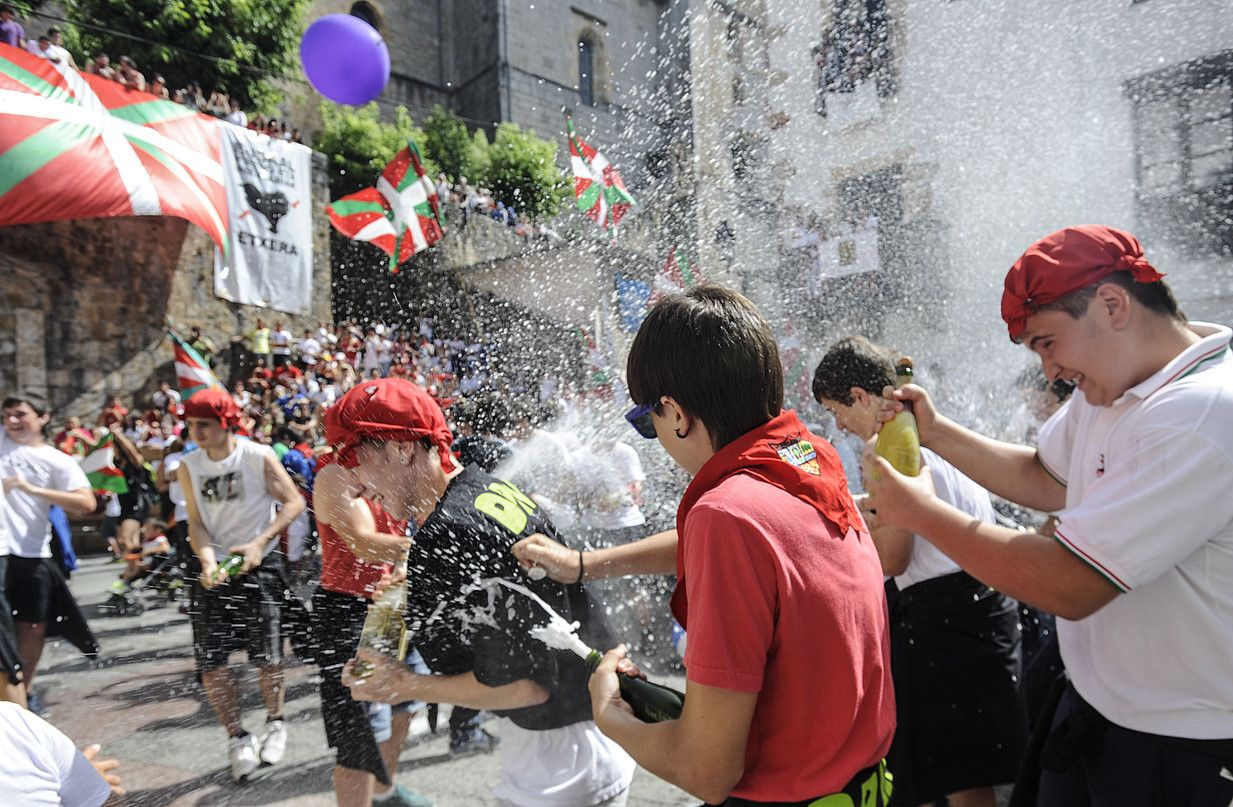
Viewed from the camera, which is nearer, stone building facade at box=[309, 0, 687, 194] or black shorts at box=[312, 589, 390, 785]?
black shorts at box=[312, 589, 390, 785]

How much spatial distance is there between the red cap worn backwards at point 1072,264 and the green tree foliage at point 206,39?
19648mm

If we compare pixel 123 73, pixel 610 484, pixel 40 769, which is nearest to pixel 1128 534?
pixel 40 769

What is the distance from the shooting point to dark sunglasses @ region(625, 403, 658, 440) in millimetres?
1392

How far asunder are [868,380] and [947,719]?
44.9 inches

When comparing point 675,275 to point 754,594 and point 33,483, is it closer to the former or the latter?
point 33,483

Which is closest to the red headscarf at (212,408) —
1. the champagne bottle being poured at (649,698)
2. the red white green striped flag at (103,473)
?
the champagne bottle being poured at (649,698)

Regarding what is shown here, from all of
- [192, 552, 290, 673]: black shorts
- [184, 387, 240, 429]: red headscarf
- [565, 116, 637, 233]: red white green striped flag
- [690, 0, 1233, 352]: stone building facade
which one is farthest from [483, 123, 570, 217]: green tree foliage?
[192, 552, 290, 673]: black shorts

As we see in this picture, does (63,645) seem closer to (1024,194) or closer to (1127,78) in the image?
(1024,194)

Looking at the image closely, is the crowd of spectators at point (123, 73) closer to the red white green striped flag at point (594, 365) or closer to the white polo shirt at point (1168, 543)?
the red white green striped flag at point (594, 365)

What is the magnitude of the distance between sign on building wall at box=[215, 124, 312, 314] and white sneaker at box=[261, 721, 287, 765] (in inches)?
464

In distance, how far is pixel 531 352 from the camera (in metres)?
11.9

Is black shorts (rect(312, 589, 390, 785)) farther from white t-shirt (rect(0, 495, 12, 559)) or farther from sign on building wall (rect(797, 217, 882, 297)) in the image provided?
sign on building wall (rect(797, 217, 882, 297))

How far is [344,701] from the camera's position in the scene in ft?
9.78

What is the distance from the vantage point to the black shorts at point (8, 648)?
383 cm
